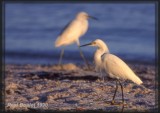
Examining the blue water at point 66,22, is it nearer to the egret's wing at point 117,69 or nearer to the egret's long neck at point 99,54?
the egret's long neck at point 99,54

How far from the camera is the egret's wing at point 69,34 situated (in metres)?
11.9

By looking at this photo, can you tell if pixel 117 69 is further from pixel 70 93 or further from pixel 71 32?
pixel 71 32

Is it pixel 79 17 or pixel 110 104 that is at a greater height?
pixel 79 17

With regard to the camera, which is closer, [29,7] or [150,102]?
[150,102]

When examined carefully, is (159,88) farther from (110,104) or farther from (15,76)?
(15,76)

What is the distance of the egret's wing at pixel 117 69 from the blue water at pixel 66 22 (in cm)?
574

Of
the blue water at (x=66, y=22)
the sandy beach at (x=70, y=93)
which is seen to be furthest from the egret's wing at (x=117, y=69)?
the blue water at (x=66, y=22)

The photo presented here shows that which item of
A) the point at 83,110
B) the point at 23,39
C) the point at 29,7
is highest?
the point at 29,7

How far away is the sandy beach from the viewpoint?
6848 mm

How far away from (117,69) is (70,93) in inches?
Answer: 33.4

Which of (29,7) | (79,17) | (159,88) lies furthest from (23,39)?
(159,88)

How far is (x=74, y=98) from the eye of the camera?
24.0 ft

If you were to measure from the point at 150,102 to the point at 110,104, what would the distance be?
0.56m

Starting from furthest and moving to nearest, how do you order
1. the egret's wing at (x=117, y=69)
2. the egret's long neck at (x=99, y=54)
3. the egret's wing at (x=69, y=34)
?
the egret's wing at (x=69, y=34) < the egret's long neck at (x=99, y=54) < the egret's wing at (x=117, y=69)
